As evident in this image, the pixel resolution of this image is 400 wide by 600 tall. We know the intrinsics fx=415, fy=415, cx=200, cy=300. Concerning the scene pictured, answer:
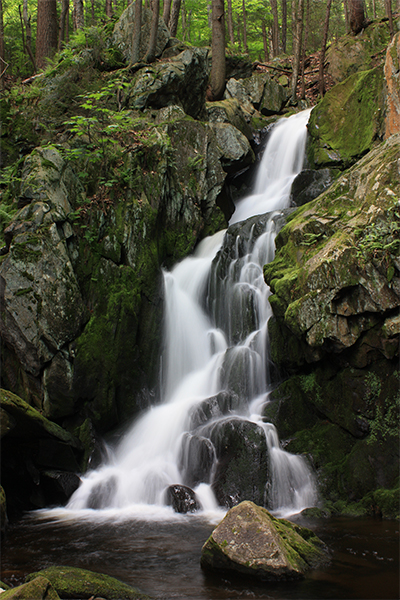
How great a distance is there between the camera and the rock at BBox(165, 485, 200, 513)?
21.3 feet

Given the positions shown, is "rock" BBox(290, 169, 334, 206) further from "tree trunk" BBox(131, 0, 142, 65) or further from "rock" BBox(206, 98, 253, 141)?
"tree trunk" BBox(131, 0, 142, 65)

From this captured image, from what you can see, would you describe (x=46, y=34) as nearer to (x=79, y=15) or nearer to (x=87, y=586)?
(x=79, y=15)

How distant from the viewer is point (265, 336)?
8.84 meters

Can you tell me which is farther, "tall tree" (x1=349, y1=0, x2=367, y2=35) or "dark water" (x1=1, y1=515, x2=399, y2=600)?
"tall tree" (x1=349, y1=0, x2=367, y2=35)

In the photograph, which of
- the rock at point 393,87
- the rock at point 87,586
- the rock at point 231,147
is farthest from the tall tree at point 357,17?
the rock at point 87,586

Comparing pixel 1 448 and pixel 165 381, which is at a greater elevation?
pixel 165 381

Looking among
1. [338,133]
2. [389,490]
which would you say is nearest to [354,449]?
[389,490]

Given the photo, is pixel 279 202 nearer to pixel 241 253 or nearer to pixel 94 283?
pixel 241 253

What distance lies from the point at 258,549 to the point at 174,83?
13.1 m

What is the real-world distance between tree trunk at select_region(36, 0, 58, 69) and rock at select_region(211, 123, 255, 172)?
661cm

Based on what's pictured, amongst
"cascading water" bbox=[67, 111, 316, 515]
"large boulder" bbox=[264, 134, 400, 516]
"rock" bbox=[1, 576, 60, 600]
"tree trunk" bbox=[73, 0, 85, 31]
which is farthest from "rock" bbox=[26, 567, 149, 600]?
"tree trunk" bbox=[73, 0, 85, 31]

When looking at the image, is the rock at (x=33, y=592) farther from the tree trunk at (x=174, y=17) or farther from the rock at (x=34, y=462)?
the tree trunk at (x=174, y=17)

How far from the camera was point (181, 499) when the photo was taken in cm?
657

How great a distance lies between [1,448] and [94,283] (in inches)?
146
